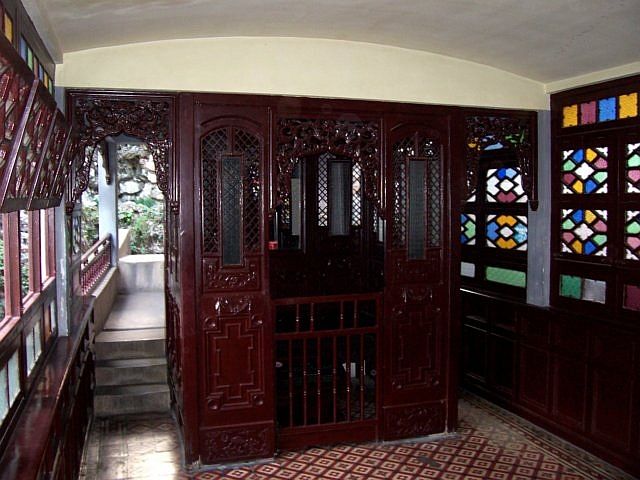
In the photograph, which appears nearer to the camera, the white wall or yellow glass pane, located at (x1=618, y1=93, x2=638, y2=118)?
the white wall

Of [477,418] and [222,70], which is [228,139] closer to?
[222,70]

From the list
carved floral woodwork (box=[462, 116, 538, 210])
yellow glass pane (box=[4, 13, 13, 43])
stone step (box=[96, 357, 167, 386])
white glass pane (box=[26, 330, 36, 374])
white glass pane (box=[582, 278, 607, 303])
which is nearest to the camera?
yellow glass pane (box=[4, 13, 13, 43])

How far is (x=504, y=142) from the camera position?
15.6ft

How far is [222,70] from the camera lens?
3984mm

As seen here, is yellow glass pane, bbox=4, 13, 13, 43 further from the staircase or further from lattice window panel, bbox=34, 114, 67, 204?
the staircase

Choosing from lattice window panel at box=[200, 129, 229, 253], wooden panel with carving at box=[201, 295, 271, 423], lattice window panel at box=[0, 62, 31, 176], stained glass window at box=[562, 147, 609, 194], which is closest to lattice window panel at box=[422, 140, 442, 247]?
stained glass window at box=[562, 147, 609, 194]

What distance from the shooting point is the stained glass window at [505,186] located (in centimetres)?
523

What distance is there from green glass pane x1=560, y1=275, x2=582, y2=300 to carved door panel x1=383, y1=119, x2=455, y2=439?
0.84 m

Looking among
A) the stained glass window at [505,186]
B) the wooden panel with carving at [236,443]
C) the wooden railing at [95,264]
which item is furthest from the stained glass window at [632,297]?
the wooden railing at [95,264]

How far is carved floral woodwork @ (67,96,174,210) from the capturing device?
3.91 meters

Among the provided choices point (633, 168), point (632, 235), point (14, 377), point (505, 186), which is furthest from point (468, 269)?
point (14, 377)

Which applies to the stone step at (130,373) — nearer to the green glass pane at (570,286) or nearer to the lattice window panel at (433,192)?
the lattice window panel at (433,192)

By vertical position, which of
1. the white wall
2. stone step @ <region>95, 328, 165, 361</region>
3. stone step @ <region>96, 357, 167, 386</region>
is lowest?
stone step @ <region>96, 357, 167, 386</region>

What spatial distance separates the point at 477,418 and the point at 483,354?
624 millimetres
